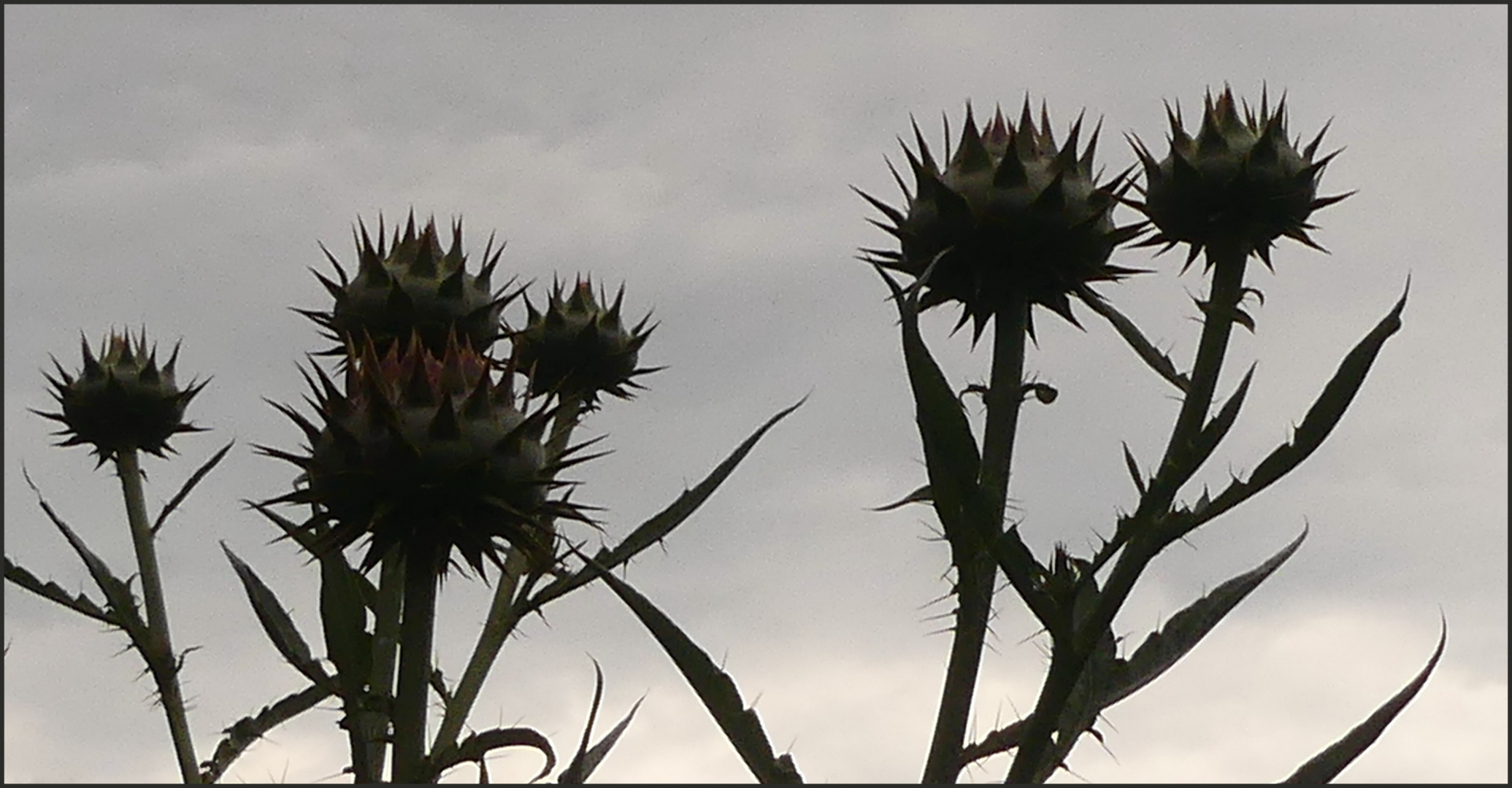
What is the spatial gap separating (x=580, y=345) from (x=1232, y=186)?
7.91 feet

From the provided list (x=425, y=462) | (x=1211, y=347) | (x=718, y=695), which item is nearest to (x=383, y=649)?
(x=425, y=462)

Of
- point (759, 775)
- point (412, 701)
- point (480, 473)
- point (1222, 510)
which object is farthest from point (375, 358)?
point (1222, 510)

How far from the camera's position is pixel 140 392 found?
6082 millimetres

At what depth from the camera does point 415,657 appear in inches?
149

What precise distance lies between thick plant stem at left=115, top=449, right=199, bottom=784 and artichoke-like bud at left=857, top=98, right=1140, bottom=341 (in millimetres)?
2776

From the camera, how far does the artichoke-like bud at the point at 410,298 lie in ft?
15.5

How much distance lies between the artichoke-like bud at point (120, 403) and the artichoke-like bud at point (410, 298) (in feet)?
5.28

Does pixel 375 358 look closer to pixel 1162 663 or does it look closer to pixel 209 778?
pixel 1162 663

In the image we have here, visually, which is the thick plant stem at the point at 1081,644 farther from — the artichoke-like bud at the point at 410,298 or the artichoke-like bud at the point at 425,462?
the artichoke-like bud at the point at 410,298

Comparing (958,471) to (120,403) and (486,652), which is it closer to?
(486,652)

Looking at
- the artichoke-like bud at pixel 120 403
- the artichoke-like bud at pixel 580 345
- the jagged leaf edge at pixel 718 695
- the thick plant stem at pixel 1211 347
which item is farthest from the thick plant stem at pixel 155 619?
the thick plant stem at pixel 1211 347

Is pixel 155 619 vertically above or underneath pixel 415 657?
above

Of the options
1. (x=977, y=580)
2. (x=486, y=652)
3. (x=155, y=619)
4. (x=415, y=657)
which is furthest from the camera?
(x=155, y=619)

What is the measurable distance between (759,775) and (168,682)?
257 centimetres
